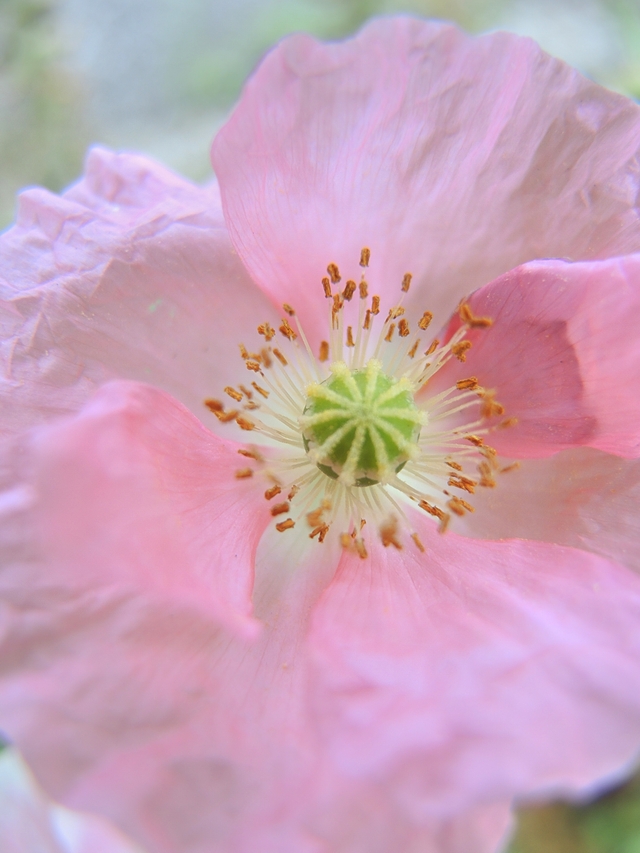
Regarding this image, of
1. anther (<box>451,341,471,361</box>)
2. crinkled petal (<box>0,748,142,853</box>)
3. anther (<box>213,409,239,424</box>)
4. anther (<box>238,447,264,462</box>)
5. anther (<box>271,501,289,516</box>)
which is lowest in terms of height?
crinkled petal (<box>0,748,142,853</box>)

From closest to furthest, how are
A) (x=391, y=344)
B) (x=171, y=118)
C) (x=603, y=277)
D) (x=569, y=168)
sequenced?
(x=603, y=277) < (x=569, y=168) < (x=391, y=344) < (x=171, y=118)

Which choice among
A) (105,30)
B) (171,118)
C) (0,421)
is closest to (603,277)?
(0,421)

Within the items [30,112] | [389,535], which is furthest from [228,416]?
[30,112]

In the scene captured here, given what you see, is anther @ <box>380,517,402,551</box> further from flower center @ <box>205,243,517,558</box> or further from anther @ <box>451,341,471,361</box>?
anther @ <box>451,341,471,361</box>

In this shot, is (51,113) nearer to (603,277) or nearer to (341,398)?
(341,398)

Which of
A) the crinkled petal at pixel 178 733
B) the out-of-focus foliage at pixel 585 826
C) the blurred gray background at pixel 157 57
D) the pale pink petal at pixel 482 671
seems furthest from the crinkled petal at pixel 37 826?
the blurred gray background at pixel 157 57

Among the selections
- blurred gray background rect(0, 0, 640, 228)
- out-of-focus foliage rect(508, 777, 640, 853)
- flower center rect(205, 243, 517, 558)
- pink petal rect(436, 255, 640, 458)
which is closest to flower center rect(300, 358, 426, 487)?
flower center rect(205, 243, 517, 558)
